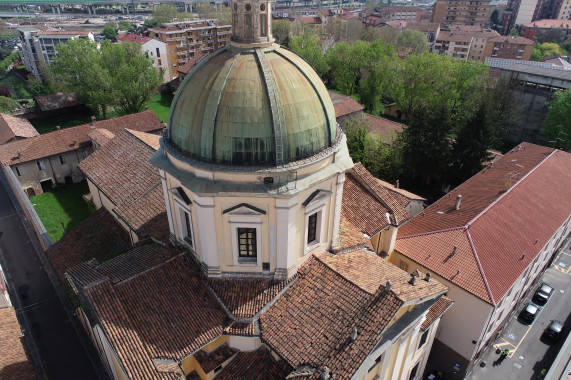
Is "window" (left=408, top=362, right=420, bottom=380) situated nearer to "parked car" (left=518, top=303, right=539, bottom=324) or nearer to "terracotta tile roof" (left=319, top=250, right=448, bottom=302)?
"terracotta tile roof" (left=319, top=250, right=448, bottom=302)

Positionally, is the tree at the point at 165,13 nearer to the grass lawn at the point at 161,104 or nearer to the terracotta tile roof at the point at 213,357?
the grass lawn at the point at 161,104

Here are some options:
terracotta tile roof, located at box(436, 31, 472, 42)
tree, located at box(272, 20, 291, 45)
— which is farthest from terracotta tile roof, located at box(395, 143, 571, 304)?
terracotta tile roof, located at box(436, 31, 472, 42)

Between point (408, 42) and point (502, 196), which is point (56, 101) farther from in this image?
point (408, 42)

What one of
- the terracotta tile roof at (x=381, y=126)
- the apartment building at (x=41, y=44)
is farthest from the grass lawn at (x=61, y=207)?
the apartment building at (x=41, y=44)

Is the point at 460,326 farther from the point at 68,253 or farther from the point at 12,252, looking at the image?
the point at 12,252

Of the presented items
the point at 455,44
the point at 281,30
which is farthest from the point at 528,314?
the point at 455,44

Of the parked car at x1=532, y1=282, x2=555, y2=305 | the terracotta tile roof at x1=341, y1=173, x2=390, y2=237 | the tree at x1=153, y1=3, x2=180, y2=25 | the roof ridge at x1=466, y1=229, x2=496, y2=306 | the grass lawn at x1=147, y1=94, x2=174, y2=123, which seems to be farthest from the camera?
the tree at x1=153, y1=3, x2=180, y2=25

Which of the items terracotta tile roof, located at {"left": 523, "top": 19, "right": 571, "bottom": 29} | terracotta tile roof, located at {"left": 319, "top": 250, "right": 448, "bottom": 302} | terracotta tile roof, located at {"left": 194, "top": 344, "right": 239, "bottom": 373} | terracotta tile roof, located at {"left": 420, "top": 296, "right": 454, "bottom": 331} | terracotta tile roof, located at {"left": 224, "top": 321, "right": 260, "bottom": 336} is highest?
terracotta tile roof, located at {"left": 523, "top": 19, "right": 571, "bottom": 29}
